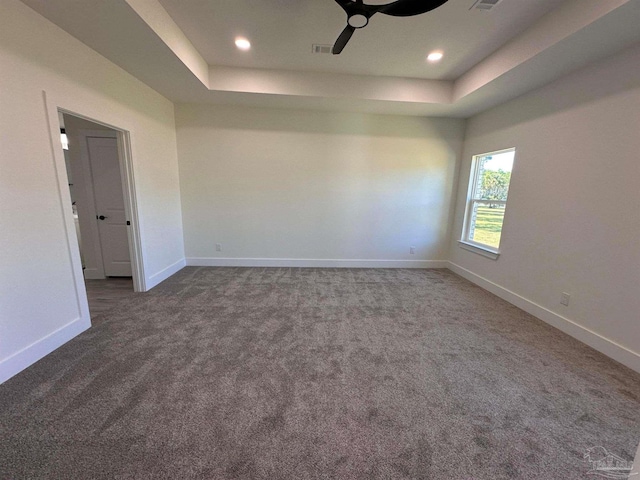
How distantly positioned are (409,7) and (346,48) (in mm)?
1238

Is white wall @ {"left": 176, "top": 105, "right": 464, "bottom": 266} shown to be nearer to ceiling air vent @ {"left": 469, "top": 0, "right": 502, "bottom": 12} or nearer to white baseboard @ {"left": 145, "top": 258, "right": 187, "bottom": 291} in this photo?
white baseboard @ {"left": 145, "top": 258, "right": 187, "bottom": 291}

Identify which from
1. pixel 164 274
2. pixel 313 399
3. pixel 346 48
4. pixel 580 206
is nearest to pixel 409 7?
pixel 346 48

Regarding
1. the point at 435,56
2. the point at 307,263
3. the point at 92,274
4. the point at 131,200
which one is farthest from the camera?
the point at 307,263

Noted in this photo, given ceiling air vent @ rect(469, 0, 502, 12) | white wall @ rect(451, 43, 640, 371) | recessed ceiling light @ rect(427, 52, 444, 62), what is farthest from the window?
ceiling air vent @ rect(469, 0, 502, 12)

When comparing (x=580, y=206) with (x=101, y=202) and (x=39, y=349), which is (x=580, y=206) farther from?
(x=101, y=202)

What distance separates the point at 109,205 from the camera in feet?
11.9

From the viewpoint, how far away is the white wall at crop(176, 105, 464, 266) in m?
4.16

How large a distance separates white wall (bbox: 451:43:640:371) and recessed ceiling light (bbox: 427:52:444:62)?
122 cm

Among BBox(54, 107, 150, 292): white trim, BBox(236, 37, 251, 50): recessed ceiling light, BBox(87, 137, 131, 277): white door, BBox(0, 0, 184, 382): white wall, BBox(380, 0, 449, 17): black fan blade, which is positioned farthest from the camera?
BBox(87, 137, 131, 277): white door

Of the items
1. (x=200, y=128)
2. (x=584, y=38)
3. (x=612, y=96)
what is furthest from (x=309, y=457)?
(x=200, y=128)

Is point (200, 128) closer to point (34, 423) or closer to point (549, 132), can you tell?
point (34, 423)

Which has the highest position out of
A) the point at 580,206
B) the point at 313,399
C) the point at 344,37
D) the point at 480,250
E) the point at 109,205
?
the point at 344,37

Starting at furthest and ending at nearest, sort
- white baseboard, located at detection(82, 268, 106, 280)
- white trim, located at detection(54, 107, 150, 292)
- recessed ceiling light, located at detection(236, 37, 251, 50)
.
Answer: white baseboard, located at detection(82, 268, 106, 280), white trim, located at detection(54, 107, 150, 292), recessed ceiling light, located at detection(236, 37, 251, 50)

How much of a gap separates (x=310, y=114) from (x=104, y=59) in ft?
8.51
